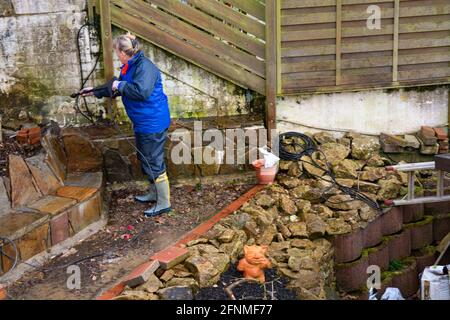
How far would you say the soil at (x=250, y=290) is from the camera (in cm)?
491

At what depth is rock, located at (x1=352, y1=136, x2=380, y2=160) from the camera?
302 inches

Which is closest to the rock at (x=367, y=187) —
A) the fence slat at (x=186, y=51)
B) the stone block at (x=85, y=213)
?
the fence slat at (x=186, y=51)

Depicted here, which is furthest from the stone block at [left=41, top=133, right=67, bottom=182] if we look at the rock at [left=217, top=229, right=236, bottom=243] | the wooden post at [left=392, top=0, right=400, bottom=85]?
the wooden post at [left=392, top=0, right=400, bottom=85]

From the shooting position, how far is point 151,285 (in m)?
4.90

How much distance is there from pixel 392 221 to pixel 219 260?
8.68 ft

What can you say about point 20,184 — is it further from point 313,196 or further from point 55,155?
point 313,196

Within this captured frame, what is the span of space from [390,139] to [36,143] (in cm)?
471

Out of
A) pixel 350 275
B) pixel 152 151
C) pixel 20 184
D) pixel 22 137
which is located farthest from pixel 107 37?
pixel 350 275

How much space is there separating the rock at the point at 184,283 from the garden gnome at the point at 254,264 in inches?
20.3

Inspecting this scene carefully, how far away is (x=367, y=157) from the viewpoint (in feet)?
25.2
